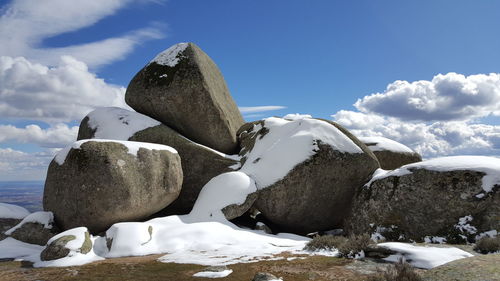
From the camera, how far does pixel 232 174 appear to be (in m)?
16.2

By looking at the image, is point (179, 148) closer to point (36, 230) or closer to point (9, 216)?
point (36, 230)

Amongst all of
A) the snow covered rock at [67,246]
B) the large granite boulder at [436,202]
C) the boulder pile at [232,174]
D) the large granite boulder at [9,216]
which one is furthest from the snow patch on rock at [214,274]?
the large granite boulder at [9,216]

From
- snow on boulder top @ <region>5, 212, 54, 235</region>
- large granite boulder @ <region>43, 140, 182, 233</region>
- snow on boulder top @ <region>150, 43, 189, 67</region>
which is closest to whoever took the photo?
large granite boulder @ <region>43, 140, 182, 233</region>

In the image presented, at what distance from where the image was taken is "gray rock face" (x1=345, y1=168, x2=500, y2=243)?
13109 mm

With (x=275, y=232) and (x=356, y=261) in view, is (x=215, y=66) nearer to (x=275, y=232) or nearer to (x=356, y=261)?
(x=275, y=232)

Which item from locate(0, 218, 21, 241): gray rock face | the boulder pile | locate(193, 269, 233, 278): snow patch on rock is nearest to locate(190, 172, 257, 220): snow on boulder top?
the boulder pile

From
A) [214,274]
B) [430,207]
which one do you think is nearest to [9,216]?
[214,274]

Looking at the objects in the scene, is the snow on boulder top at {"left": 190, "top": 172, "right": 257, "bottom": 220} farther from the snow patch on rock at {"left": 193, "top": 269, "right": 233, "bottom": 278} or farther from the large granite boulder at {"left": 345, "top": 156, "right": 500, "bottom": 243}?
the snow patch on rock at {"left": 193, "top": 269, "right": 233, "bottom": 278}

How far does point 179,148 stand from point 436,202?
1137cm

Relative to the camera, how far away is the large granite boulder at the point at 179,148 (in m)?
17.5

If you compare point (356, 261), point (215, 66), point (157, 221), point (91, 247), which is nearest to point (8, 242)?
point (91, 247)

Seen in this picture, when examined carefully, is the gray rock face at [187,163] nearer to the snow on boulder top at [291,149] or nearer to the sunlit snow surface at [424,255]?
the snow on boulder top at [291,149]

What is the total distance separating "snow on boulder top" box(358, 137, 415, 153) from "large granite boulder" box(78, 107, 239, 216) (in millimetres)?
8677

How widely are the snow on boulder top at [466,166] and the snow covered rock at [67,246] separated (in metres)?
11.3
